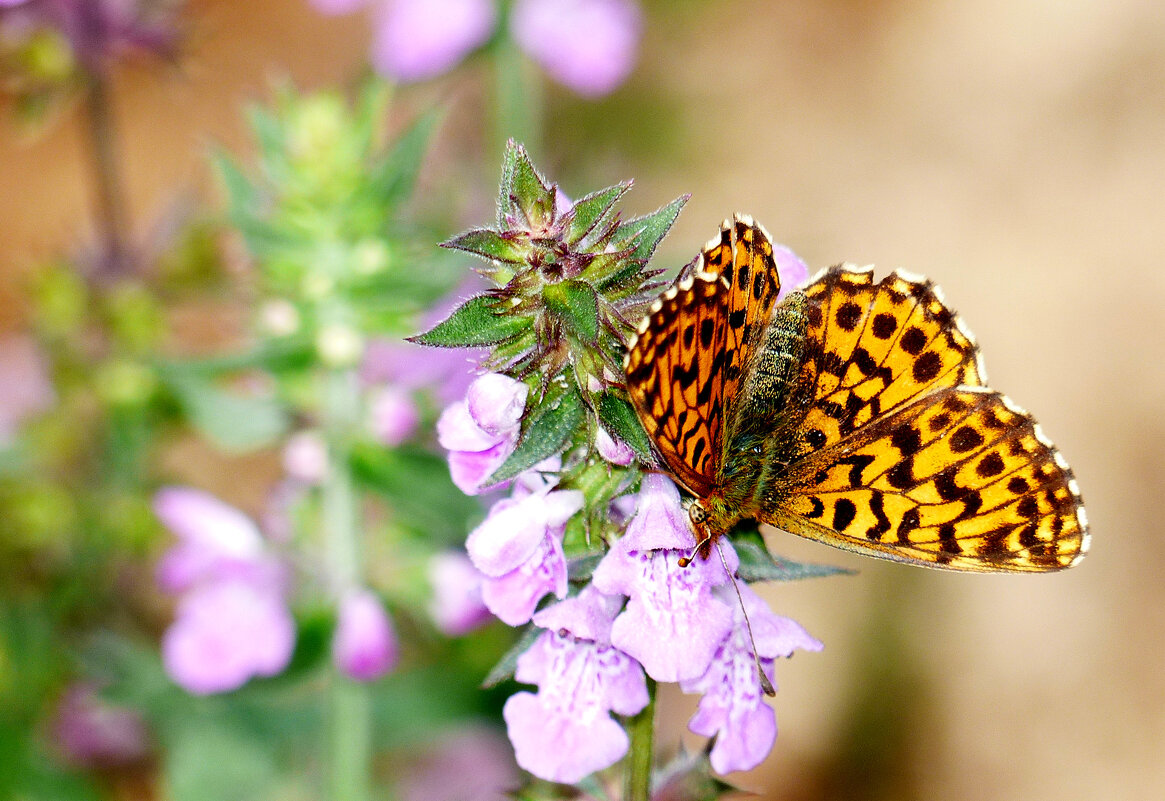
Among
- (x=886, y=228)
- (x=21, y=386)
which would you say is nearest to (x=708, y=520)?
(x=21, y=386)

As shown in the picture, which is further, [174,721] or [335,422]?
[174,721]

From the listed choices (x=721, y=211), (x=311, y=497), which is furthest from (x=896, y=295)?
(x=721, y=211)

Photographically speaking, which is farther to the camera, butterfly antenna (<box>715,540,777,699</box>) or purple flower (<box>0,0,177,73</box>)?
purple flower (<box>0,0,177,73</box>)

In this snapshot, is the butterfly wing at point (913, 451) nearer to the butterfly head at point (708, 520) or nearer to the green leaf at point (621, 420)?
the butterfly head at point (708, 520)

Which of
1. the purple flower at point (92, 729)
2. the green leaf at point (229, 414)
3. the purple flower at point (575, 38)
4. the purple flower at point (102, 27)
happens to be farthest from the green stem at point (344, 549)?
the purple flower at point (575, 38)

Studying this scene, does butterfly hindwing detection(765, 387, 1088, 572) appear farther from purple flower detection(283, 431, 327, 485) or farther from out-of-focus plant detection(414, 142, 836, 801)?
purple flower detection(283, 431, 327, 485)

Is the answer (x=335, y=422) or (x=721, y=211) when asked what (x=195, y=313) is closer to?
(x=721, y=211)

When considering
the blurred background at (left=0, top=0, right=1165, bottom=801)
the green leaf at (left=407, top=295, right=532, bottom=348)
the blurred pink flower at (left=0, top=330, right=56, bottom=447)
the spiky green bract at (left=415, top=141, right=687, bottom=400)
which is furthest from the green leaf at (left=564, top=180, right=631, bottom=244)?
the blurred pink flower at (left=0, top=330, right=56, bottom=447)
